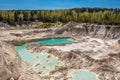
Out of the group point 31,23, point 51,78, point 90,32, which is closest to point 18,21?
point 31,23

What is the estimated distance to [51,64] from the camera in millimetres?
37469

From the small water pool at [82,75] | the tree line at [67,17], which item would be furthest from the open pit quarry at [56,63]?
the tree line at [67,17]

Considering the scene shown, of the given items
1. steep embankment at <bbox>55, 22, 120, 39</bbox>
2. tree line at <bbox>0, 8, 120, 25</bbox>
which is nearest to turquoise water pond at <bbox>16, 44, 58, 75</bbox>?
steep embankment at <bbox>55, 22, 120, 39</bbox>

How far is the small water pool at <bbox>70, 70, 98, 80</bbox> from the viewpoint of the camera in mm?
30689

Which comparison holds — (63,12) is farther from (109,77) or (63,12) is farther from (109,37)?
(109,77)

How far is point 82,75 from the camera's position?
1259 inches

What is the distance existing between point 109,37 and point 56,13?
4365cm

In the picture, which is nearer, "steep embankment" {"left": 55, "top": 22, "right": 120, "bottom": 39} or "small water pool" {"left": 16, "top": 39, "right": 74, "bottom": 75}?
"small water pool" {"left": 16, "top": 39, "right": 74, "bottom": 75}

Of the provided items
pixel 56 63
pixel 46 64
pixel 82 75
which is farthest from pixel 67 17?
pixel 82 75

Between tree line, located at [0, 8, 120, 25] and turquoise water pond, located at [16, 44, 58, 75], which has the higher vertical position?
tree line, located at [0, 8, 120, 25]

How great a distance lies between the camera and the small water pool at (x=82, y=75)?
3069cm

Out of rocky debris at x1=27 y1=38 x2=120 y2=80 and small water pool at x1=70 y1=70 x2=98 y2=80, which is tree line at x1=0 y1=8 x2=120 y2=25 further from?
small water pool at x1=70 y1=70 x2=98 y2=80

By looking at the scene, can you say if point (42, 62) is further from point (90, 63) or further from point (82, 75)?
point (82, 75)

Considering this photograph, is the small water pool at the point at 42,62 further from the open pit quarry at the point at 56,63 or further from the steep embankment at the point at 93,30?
the steep embankment at the point at 93,30
